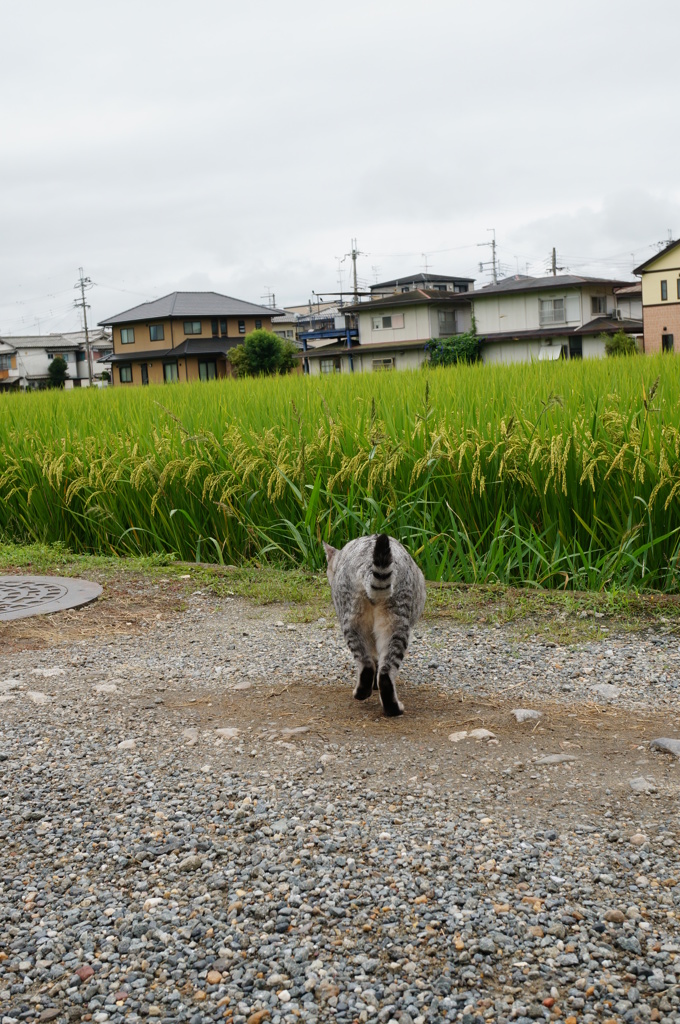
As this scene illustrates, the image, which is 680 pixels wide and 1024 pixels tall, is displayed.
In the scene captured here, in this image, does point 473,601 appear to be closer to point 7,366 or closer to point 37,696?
point 37,696

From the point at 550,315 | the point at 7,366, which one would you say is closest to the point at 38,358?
the point at 7,366

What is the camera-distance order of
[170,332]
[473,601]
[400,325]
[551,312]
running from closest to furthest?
[473,601]
[551,312]
[400,325]
[170,332]

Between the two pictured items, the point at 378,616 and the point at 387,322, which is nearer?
the point at 378,616

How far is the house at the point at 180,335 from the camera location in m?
55.1

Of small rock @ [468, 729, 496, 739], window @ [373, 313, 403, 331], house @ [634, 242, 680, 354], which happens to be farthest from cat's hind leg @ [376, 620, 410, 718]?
window @ [373, 313, 403, 331]

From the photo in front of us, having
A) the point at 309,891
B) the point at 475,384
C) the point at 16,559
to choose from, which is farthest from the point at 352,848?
the point at 475,384

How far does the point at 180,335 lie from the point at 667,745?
2191 inches

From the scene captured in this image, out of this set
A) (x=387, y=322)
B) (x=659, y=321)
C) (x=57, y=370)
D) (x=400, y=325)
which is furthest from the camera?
(x=57, y=370)

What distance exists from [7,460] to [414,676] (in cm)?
569

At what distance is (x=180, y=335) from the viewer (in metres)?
56.6

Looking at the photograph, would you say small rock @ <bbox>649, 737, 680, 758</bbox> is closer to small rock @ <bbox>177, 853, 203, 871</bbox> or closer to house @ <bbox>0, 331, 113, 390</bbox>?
small rock @ <bbox>177, 853, 203, 871</bbox>

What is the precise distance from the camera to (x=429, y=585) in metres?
5.48

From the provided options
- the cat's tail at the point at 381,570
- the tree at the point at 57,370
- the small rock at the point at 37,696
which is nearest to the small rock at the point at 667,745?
the cat's tail at the point at 381,570

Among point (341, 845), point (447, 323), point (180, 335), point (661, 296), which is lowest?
point (341, 845)
